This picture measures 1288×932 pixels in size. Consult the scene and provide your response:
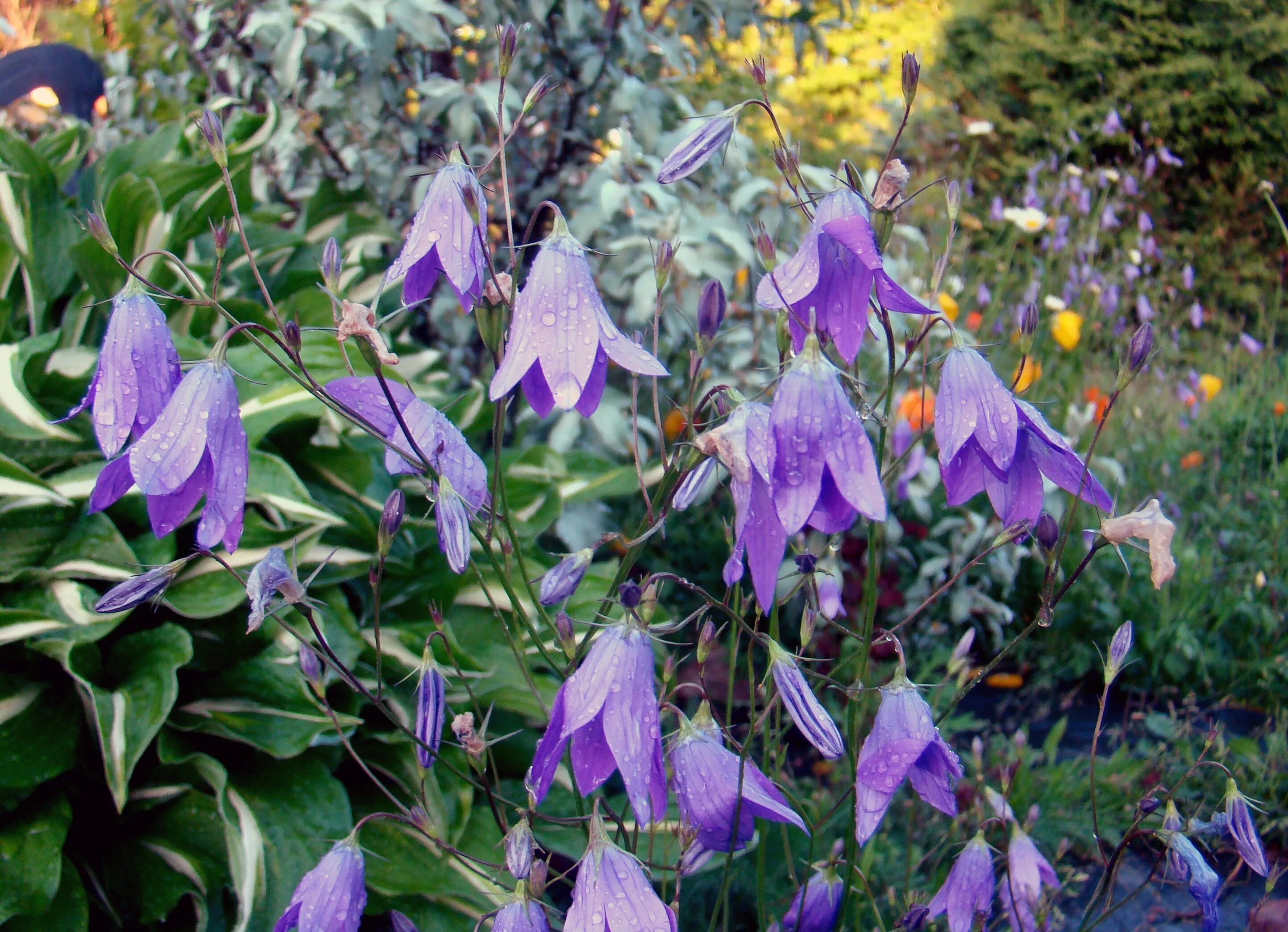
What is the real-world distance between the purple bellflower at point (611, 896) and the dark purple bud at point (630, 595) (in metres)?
0.14

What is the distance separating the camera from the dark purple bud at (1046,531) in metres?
0.82

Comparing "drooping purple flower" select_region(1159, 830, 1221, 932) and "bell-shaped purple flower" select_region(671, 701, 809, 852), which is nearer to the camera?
"bell-shaped purple flower" select_region(671, 701, 809, 852)

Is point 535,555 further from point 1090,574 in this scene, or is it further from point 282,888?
point 1090,574

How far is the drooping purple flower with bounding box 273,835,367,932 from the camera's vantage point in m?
0.77

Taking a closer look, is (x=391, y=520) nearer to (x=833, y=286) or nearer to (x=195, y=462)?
(x=195, y=462)

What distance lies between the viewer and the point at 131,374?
0.78m

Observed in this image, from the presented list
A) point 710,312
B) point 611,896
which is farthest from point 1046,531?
point 611,896

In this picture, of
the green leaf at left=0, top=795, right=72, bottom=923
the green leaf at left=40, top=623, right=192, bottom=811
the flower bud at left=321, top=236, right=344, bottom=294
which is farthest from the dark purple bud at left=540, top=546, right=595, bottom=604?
the green leaf at left=0, top=795, right=72, bottom=923

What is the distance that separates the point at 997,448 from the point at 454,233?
45 centimetres

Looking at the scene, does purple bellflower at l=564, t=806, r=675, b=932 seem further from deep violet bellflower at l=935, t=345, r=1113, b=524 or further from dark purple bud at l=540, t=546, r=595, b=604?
deep violet bellflower at l=935, t=345, r=1113, b=524

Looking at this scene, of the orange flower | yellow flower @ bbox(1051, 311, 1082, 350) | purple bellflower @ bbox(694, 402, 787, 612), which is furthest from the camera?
yellow flower @ bbox(1051, 311, 1082, 350)

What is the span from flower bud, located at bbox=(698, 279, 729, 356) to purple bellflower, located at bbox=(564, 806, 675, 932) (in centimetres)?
38

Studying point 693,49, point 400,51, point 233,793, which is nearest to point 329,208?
point 400,51

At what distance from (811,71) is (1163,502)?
4.85 m
